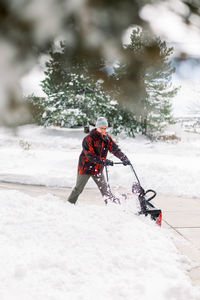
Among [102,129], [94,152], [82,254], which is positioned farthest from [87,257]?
[102,129]

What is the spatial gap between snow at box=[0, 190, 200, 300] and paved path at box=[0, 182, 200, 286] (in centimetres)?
18

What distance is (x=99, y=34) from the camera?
124 cm

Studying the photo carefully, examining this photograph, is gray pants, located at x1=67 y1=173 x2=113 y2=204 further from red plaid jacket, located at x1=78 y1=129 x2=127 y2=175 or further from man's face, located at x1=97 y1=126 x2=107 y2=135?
man's face, located at x1=97 y1=126 x2=107 y2=135

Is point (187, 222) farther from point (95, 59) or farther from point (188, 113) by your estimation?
point (188, 113)

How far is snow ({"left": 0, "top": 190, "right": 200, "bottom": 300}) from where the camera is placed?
9.75 ft

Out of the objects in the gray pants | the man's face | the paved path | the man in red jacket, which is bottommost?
the paved path

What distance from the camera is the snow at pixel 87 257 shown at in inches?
117

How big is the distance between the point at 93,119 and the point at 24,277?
70.6ft

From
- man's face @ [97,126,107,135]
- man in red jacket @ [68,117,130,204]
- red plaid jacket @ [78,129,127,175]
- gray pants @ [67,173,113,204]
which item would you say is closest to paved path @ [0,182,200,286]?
gray pants @ [67,173,113,204]

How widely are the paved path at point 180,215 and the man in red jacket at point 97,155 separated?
3.69 ft

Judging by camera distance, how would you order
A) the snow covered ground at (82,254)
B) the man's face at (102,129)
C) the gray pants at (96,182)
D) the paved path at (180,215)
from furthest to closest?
the gray pants at (96,182), the man's face at (102,129), the paved path at (180,215), the snow covered ground at (82,254)

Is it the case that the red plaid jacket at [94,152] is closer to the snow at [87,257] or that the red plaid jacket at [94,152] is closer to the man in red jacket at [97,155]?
the man in red jacket at [97,155]

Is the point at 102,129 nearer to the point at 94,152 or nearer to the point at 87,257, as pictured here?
the point at 94,152

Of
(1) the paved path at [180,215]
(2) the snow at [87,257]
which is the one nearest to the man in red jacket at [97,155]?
(2) the snow at [87,257]
